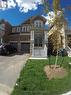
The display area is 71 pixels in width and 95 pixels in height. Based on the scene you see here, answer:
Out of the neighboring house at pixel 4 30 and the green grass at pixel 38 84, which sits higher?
the neighboring house at pixel 4 30

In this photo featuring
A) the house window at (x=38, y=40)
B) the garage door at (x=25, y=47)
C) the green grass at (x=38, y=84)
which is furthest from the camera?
the garage door at (x=25, y=47)

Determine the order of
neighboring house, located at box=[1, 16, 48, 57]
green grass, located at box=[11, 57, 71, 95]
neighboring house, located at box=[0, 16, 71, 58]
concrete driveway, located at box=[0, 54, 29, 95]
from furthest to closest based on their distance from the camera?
1. neighboring house, located at box=[1, 16, 48, 57]
2. neighboring house, located at box=[0, 16, 71, 58]
3. concrete driveway, located at box=[0, 54, 29, 95]
4. green grass, located at box=[11, 57, 71, 95]

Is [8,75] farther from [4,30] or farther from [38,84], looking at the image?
[4,30]

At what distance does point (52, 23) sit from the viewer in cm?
2622

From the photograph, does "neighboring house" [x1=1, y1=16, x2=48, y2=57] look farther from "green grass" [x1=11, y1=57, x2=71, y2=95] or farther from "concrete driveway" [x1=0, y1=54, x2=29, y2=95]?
"green grass" [x1=11, y1=57, x2=71, y2=95]

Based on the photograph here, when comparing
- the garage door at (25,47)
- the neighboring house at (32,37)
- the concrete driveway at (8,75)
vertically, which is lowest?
the garage door at (25,47)

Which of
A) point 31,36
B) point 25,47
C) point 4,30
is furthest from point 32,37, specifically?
point 4,30

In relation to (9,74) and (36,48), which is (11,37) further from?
(9,74)

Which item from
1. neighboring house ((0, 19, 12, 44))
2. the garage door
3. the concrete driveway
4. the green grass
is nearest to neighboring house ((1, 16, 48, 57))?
the garage door

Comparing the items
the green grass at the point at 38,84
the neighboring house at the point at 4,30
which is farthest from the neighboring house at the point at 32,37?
the green grass at the point at 38,84

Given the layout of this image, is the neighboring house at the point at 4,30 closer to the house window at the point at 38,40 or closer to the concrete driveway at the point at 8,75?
the house window at the point at 38,40

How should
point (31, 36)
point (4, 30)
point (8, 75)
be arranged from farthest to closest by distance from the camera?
point (4, 30)
point (31, 36)
point (8, 75)

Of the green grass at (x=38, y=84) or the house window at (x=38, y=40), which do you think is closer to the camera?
the green grass at (x=38, y=84)

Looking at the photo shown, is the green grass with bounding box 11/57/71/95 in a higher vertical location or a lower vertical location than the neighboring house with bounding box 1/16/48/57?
lower
